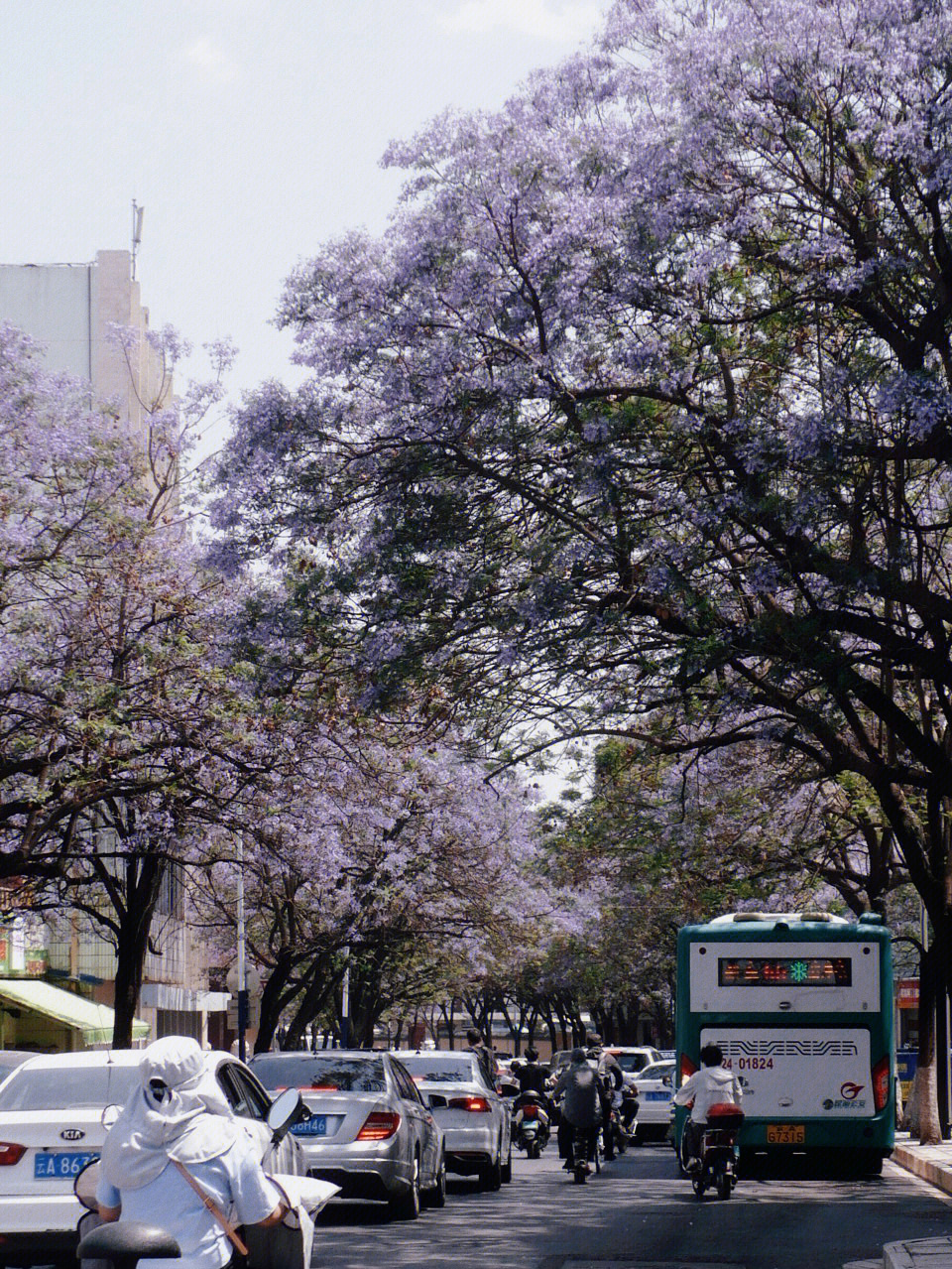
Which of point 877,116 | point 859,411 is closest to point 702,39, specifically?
point 877,116

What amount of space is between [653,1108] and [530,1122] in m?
6.31

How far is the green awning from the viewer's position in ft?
135

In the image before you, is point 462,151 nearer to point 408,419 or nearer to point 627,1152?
point 408,419

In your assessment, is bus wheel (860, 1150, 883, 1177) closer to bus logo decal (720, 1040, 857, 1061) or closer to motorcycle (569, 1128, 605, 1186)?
bus logo decal (720, 1040, 857, 1061)

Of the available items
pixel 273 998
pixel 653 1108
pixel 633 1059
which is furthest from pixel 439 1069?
pixel 633 1059

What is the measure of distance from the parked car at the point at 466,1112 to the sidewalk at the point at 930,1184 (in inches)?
199

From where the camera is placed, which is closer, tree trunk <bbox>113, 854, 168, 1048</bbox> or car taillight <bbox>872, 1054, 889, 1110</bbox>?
car taillight <bbox>872, 1054, 889, 1110</bbox>

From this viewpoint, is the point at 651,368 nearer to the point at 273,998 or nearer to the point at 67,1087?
the point at 67,1087

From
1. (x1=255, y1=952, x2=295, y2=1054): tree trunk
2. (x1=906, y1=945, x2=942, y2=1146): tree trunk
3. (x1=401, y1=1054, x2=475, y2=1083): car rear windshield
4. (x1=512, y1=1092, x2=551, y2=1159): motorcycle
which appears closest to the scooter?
(x1=401, y1=1054, x2=475, y2=1083): car rear windshield

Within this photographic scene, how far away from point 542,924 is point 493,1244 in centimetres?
3509

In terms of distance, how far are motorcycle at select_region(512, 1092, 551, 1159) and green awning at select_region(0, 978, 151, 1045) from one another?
9.96m

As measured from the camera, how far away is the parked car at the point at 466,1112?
22281 millimetres

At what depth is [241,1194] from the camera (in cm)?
621

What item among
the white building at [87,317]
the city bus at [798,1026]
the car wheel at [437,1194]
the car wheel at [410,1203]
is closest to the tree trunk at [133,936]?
the city bus at [798,1026]
